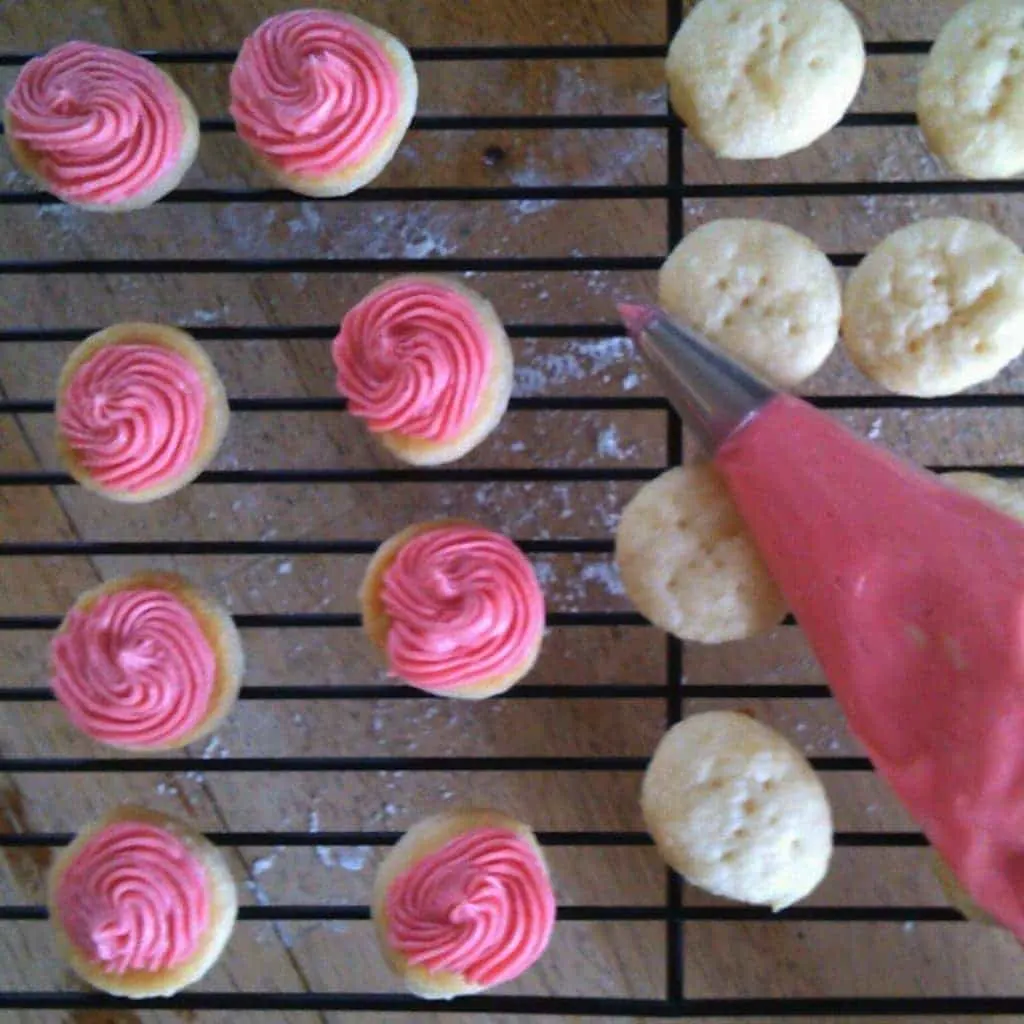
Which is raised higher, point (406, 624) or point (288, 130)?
point (288, 130)

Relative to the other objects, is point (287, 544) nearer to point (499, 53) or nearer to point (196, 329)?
point (196, 329)

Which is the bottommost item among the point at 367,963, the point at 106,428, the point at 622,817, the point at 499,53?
the point at 367,963

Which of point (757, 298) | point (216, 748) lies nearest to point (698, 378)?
point (757, 298)

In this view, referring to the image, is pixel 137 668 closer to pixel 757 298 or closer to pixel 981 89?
pixel 757 298

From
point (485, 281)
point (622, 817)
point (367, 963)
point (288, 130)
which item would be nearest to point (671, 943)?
point (622, 817)

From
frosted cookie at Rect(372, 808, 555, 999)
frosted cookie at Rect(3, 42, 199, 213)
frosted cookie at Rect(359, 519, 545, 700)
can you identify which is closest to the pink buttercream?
frosted cookie at Rect(359, 519, 545, 700)

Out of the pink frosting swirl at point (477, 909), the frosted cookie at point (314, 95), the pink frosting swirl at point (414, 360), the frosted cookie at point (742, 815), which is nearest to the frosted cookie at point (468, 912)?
the pink frosting swirl at point (477, 909)
